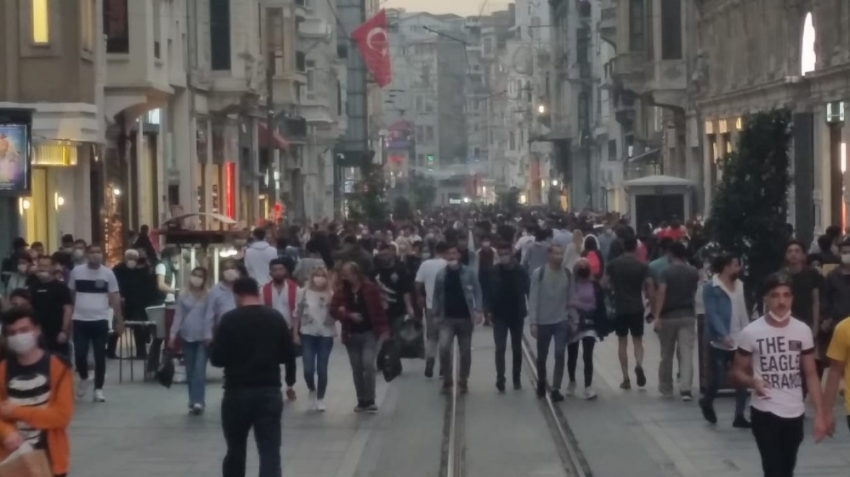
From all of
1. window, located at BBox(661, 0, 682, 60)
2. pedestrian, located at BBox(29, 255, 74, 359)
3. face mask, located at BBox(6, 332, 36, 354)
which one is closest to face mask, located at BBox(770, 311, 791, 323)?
face mask, located at BBox(6, 332, 36, 354)

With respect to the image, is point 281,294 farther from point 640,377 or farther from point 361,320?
point 640,377

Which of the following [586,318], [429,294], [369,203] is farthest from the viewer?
[369,203]

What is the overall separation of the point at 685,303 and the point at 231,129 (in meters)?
36.8

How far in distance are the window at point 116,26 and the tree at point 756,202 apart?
60.2ft

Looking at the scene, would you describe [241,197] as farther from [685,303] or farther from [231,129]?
[685,303]

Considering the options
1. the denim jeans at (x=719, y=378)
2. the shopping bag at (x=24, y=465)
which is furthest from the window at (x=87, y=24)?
the shopping bag at (x=24, y=465)

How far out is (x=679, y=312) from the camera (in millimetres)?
20047

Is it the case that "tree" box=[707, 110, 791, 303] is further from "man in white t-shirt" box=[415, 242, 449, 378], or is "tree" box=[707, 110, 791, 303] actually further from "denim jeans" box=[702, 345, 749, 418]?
"denim jeans" box=[702, 345, 749, 418]

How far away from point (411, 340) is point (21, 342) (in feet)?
42.7

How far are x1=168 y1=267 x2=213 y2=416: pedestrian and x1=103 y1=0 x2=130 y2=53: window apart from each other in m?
19.5

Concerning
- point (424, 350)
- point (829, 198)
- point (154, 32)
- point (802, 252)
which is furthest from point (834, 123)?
point (802, 252)

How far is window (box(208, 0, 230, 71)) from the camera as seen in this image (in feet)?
167

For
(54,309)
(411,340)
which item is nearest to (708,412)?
(411,340)

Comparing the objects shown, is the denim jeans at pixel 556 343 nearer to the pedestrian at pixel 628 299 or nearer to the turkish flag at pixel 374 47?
the pedestrian at pixel 628 299
